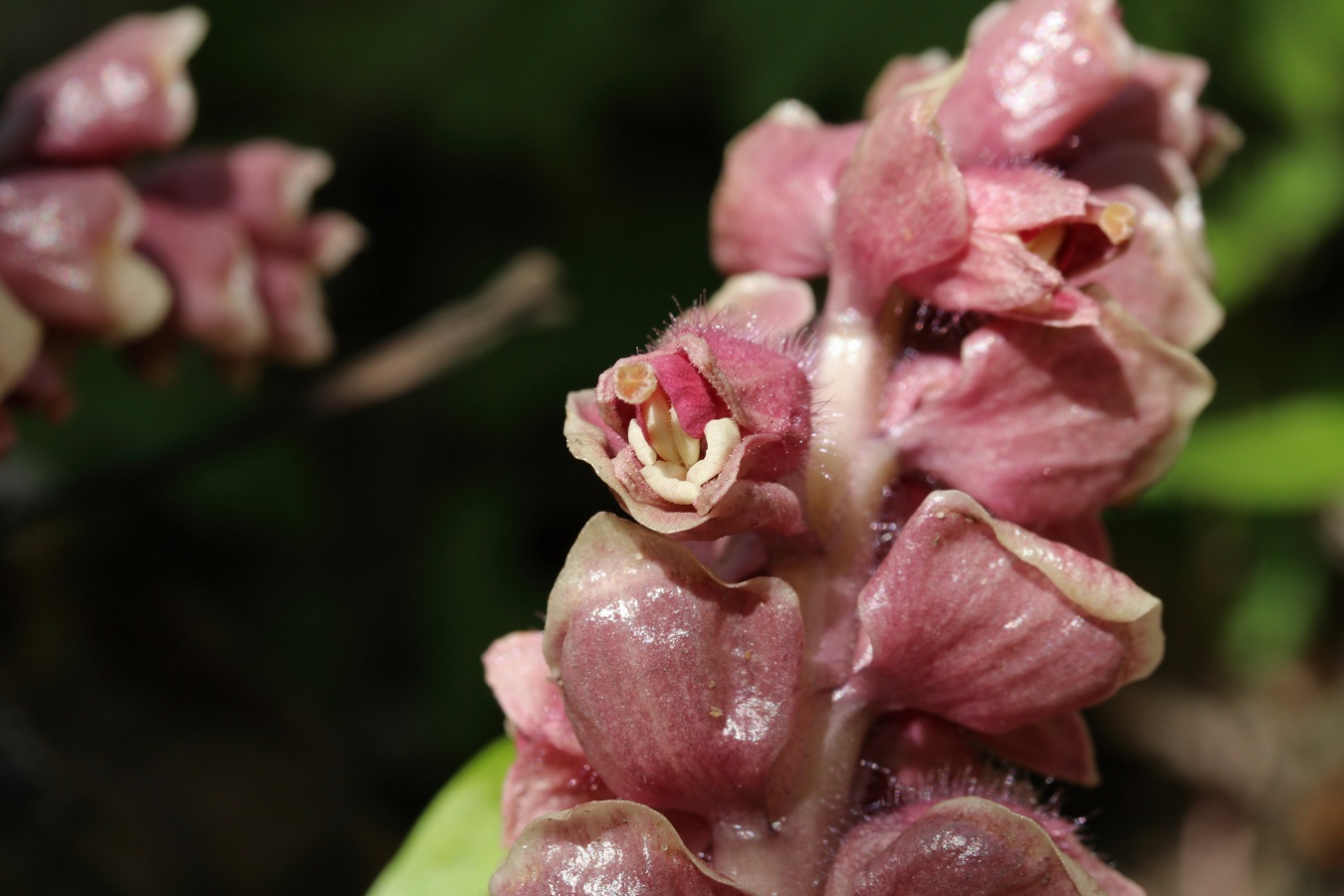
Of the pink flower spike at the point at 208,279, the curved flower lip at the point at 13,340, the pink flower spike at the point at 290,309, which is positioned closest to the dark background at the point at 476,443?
the pink flower spike at the point at 290,309

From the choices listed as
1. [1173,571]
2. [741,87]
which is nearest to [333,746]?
[741,87]

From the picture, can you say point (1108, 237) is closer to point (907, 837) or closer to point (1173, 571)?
point (907, 837)

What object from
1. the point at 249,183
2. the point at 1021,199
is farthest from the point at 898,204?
the point at 249,183

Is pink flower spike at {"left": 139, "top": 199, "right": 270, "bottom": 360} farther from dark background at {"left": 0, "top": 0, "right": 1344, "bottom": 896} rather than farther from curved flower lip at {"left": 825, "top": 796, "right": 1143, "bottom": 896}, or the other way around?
dark background at {"left": 0, "top": 0, "right": 1344, "bottom": 896}

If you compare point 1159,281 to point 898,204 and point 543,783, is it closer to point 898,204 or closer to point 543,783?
Result: point 898,204

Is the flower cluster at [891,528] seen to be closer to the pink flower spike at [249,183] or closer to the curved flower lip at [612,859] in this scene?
the curved flower lip at [612,859]

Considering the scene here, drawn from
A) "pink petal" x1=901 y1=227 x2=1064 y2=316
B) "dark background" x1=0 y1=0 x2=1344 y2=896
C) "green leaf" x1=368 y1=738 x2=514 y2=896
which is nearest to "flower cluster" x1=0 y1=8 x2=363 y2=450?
"green leaf" x1=368 y1=738 x2=514 y2=896

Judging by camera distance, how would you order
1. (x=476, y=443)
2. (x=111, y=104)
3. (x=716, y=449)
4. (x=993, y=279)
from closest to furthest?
1. (x=716, y=449)
2. (x=993, y=279)
3. (x=111, y=104)
4. (x=476, y=443)
